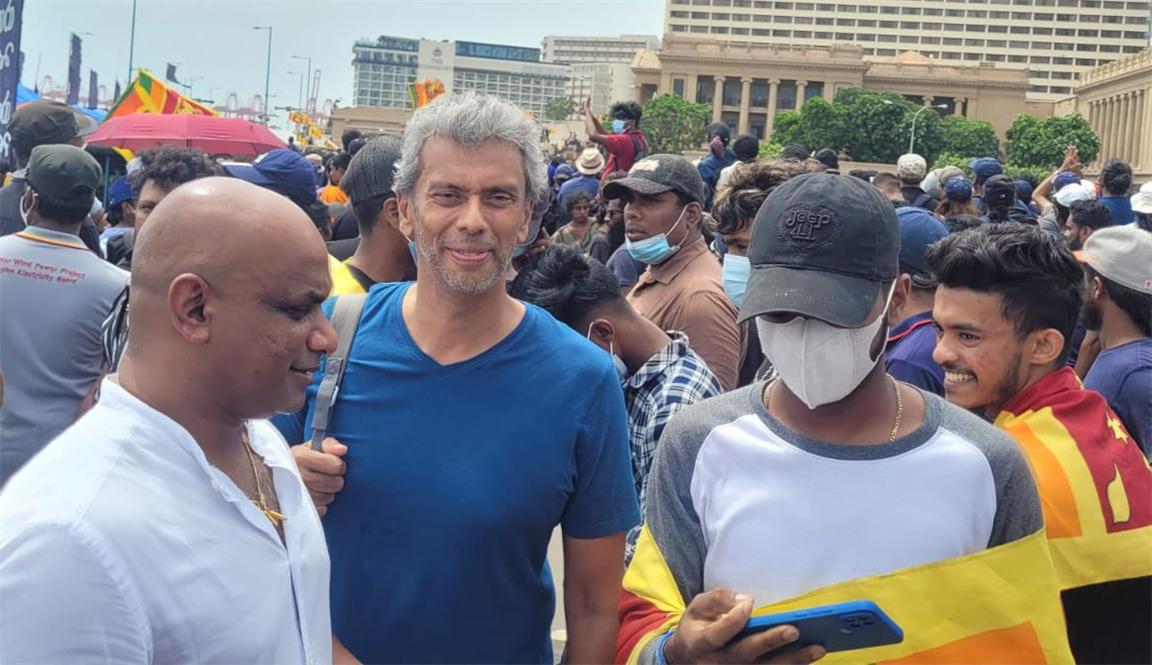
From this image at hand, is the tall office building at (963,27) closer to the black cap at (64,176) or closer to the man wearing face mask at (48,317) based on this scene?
the black cap at (64,176)

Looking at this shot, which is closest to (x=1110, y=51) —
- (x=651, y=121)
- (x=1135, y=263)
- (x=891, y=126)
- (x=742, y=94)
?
(x=742, y=94)

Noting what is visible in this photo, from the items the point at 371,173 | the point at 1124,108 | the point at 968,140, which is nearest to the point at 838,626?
the point at 371,173

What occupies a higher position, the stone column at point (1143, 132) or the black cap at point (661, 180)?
the stone column at point (1143, 132)

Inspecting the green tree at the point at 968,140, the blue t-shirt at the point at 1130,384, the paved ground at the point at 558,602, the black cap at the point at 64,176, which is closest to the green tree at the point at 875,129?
the green tree at the point at 968,140

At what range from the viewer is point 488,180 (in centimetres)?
287

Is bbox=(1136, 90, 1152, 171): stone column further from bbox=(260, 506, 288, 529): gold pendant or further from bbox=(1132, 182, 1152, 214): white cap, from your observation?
bbox=(260, 506, 288, 529): gold pendant

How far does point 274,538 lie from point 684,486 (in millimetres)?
778

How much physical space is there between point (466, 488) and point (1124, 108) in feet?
393

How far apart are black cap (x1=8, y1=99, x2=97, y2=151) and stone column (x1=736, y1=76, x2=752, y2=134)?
121918 mm

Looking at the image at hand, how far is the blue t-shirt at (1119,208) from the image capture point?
1066cm

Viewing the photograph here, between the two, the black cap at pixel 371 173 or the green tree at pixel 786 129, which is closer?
the black cap at pixel 371 173

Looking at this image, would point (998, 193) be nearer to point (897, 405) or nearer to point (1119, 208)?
point (1119, 208)

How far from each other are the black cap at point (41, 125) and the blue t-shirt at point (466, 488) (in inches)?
187

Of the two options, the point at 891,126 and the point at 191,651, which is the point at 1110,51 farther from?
the point at 191,651
